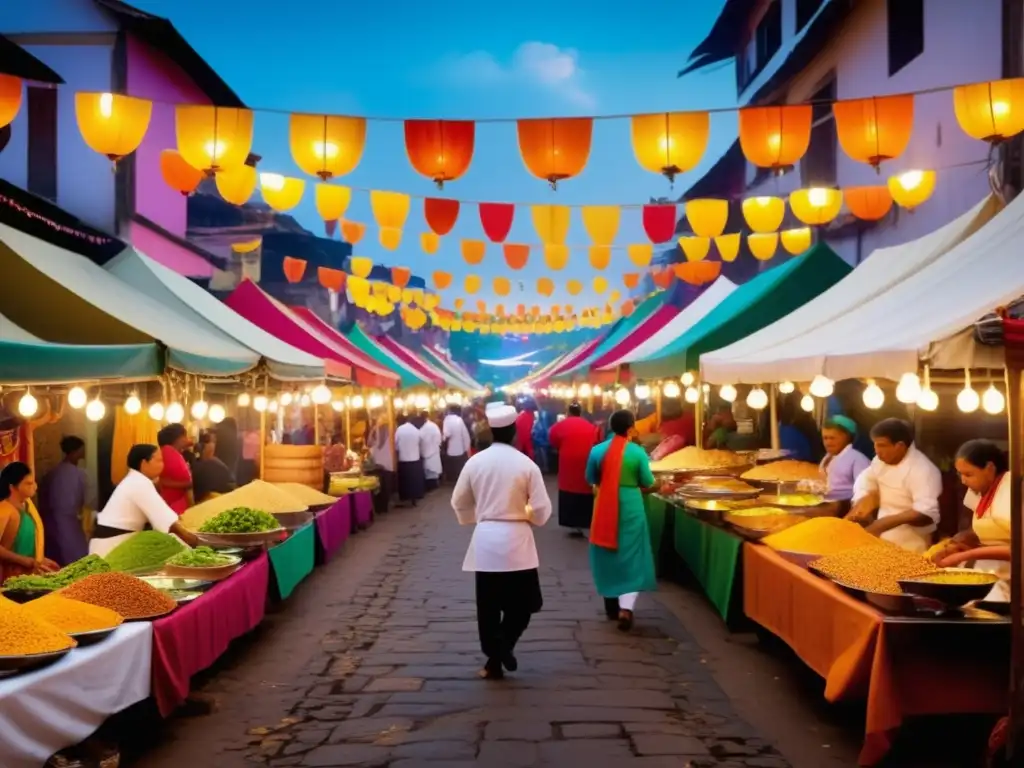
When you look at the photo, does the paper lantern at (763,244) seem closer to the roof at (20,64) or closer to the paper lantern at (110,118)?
the paper lantern at (110,118)

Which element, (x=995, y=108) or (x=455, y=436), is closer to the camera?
(x=995, y=108)

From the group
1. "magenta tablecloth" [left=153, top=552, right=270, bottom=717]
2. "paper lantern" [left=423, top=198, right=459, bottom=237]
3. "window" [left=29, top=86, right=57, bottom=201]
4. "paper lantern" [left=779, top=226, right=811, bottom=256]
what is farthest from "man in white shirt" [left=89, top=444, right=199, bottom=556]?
"paper lantern" [left=779, top=226, right=811, bottom=256]

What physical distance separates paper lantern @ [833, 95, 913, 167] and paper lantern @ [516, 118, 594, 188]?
2357 mm

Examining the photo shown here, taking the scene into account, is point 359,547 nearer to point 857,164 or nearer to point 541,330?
point 857,164

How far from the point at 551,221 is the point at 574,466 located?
367cm

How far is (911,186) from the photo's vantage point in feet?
38.2

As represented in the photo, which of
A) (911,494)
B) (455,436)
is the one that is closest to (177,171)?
(911,494)

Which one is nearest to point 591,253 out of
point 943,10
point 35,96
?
point 943,10

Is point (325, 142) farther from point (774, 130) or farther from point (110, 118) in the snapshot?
point (774, 130)

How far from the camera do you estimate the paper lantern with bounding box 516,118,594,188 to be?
9531 mm

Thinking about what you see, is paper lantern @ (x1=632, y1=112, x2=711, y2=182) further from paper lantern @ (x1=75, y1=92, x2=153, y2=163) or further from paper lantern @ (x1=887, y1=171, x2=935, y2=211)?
paper lantern @ (x1=75, y1=92, x2=153, y2=163)

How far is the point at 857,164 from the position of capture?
17.1m

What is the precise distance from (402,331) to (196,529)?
46995 millimetres

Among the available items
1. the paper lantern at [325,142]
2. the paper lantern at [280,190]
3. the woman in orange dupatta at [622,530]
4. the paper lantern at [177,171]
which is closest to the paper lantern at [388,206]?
the paper lantern at [280,190]
